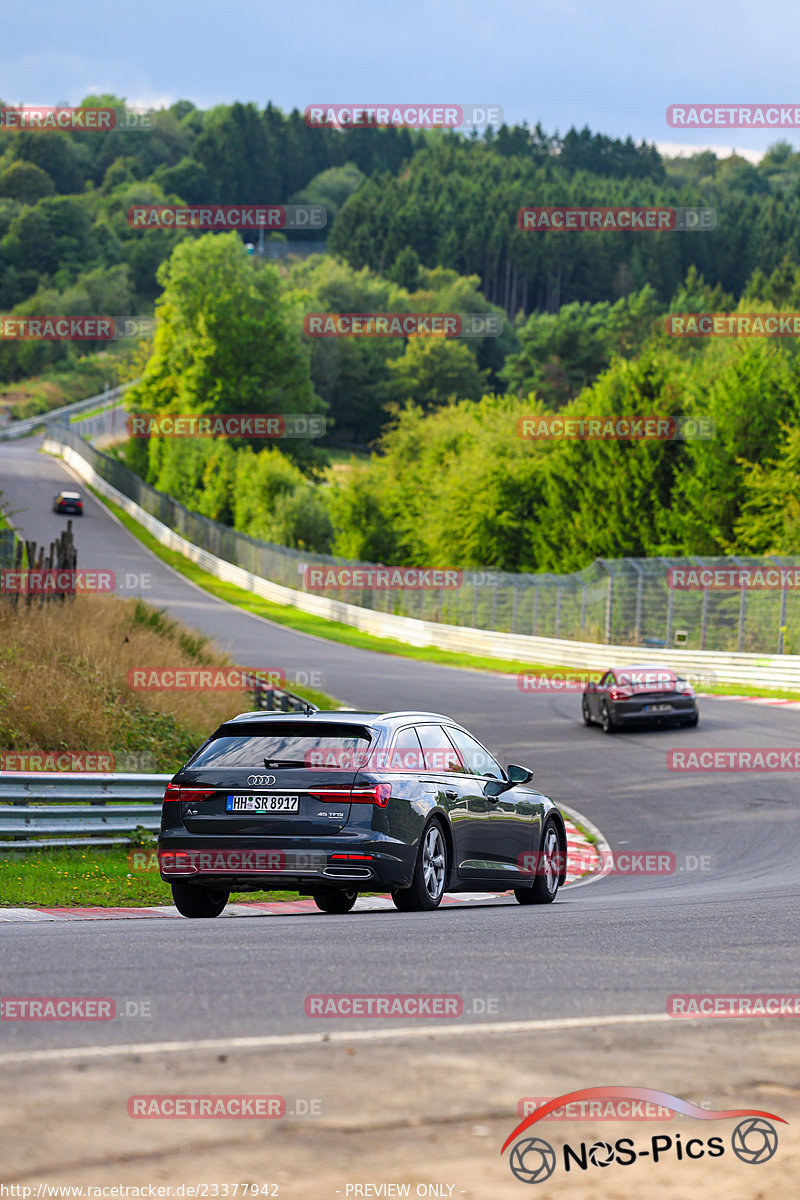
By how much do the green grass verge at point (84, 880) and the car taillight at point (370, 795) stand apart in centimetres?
296

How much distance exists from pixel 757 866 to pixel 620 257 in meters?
156

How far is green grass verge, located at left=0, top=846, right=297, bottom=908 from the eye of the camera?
11586mm

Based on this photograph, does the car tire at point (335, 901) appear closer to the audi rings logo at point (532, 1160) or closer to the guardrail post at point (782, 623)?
the audi rings logo at point (532, 1160)

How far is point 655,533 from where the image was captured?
61562 millimetres

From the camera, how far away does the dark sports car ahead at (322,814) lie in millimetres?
9609

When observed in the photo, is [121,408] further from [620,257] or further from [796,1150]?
[796,1150]

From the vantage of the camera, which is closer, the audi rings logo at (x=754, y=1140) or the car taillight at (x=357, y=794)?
the audi rings logo at (x=754, y=1140)

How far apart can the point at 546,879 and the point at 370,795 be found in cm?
297

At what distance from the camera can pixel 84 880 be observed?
41.8 ft

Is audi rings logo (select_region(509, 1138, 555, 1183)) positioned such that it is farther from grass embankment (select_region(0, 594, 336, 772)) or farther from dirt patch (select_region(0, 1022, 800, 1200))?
grass embankment (select_region(0, 594, 336, 772))

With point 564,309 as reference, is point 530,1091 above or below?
below

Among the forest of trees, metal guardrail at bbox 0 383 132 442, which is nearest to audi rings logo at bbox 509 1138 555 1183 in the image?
the forest of trees

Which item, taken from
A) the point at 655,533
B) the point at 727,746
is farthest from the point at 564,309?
the point at 727,746

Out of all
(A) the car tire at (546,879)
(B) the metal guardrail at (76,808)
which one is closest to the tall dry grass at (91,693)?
(B) the metal guardrail at (76,808)
